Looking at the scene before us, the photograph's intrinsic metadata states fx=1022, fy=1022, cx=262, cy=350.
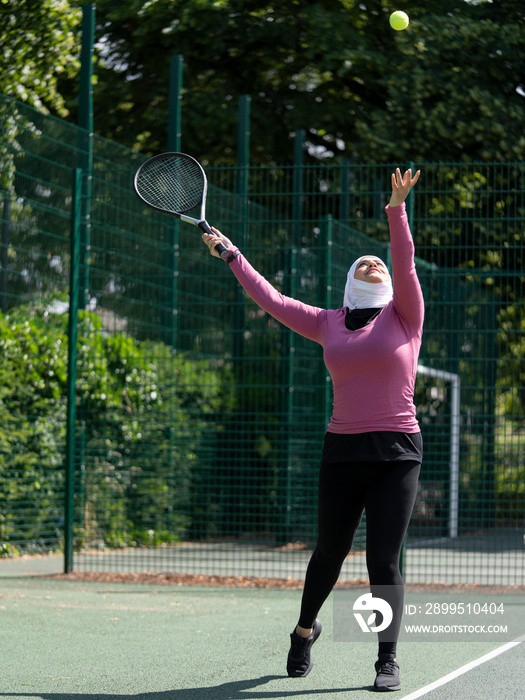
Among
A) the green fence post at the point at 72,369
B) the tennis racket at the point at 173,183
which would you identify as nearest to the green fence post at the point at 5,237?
the green fence post at the point at 72,369

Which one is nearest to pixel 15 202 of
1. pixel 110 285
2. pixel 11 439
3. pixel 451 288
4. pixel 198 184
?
pixel 110 285

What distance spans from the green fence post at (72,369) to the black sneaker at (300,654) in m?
4.05

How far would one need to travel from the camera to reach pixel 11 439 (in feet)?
29.9

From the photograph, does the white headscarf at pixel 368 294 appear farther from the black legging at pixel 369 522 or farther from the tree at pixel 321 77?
the tree at pixel 321 77

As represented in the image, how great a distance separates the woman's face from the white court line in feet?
5.97

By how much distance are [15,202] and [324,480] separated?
4.96 metres

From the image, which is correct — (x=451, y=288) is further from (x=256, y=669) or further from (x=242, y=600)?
(x=256, y=669)

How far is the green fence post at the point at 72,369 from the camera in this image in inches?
334

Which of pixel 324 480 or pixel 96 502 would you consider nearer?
pixel 324 480

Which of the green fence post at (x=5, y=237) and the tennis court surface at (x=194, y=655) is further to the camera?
the green fence post at (x=5, y=237)

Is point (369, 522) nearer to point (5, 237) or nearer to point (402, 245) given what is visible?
point (402, 245)

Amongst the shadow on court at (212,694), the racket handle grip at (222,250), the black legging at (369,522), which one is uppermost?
the racket handle grip at (222,250)

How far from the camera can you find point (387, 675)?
14.4 ft

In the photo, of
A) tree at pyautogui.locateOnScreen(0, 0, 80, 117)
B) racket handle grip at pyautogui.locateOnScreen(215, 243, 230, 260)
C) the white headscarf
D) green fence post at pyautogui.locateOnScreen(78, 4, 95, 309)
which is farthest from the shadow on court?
tree at pyautogui.locateOnScreen(0, 0, 80, 117)
